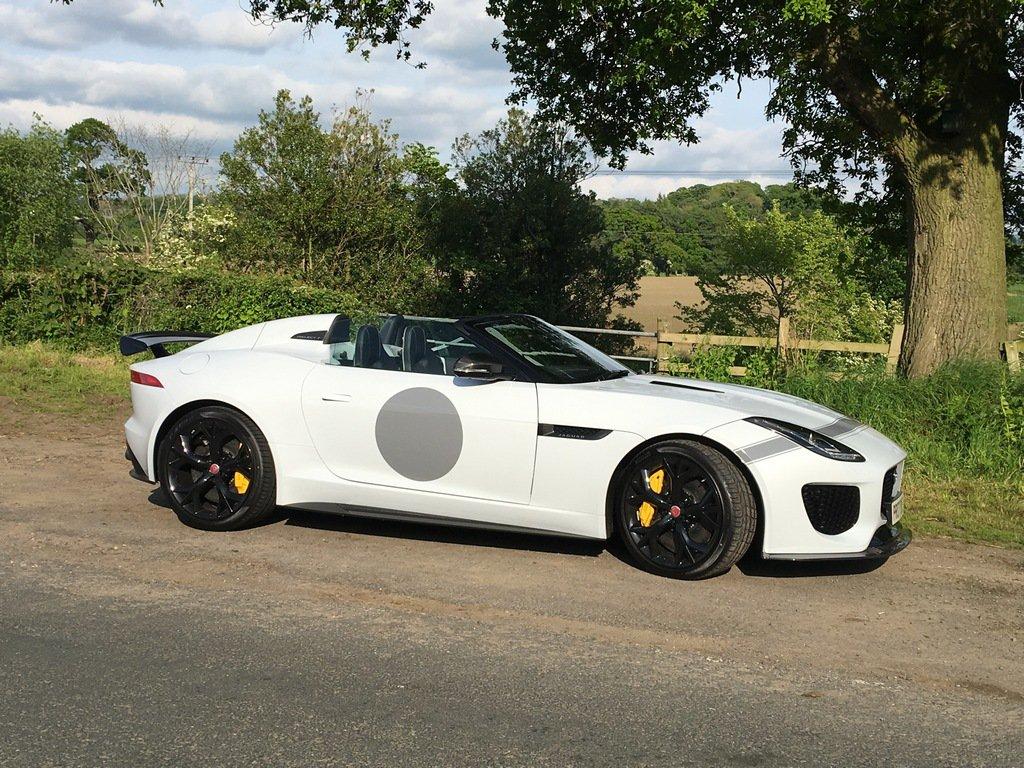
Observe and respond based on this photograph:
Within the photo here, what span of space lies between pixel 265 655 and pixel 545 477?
76.8 inches

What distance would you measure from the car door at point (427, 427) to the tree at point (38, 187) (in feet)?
104

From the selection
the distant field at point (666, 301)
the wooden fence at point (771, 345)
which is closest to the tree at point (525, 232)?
the wooden fence at point (771, 345)

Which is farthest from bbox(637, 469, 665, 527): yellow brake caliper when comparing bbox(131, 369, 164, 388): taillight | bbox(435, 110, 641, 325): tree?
bbox(435, 110, 641, 325): tree

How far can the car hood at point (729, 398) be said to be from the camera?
5738mm

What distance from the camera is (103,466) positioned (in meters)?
8.38

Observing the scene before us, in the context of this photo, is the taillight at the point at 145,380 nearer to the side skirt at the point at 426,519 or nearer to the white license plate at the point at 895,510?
the side skirt at the point at 426,519

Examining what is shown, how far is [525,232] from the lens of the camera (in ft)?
76.5

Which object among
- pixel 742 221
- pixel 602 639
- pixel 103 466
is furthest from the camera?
pixel 742 221

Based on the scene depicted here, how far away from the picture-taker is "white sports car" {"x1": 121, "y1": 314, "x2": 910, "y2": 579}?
5414mm

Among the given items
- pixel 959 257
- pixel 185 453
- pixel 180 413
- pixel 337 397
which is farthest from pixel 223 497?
pixel 959 257

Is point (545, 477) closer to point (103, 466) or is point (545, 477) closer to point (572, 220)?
point (103, 466)

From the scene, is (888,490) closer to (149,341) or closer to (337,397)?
(337,397)

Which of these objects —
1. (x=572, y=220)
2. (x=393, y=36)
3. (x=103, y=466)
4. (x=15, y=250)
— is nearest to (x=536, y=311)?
(x=572, y=220)

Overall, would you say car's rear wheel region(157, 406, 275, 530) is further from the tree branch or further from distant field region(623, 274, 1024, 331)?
distant field region(623, 274, 1024, 331)
